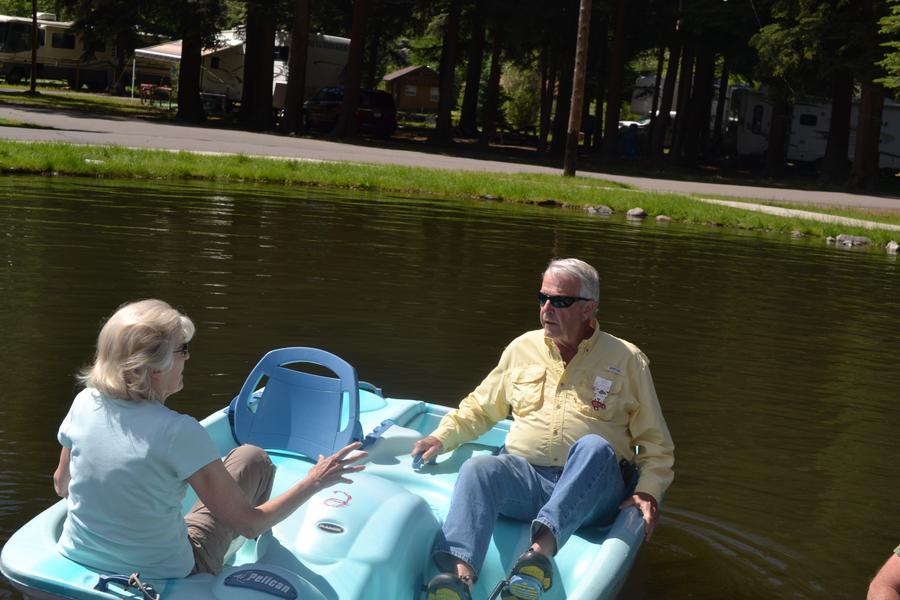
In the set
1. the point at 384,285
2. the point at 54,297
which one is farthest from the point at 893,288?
the point at 54,297

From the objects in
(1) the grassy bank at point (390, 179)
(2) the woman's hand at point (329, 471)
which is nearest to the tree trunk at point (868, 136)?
(1) the grassy bank at point (390, 179)

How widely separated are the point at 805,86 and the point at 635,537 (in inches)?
1235

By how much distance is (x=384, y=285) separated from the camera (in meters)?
12.9

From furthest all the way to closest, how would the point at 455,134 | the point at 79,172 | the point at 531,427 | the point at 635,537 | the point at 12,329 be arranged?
1. the point at 455,134
2. the point at 79,172
3. the point at 12,329
4. the point at 531,427
5. the point at 635,537

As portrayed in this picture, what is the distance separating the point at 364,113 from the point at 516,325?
93.4 feet

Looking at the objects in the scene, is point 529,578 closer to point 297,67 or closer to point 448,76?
point 297,67

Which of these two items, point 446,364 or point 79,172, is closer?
point 446,364

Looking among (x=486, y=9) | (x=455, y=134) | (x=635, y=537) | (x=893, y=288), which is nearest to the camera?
(x=635, y=537)

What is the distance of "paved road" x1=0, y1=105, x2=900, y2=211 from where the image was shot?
25891 mm

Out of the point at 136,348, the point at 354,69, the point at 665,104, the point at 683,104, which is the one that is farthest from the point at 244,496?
the point at 683,104

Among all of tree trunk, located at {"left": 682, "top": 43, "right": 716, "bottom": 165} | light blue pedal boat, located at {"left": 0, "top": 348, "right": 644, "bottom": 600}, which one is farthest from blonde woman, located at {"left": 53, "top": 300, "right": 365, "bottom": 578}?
tree trunk, located at {"left": 682, "top": 43, "right": 716, "bottom": 165}

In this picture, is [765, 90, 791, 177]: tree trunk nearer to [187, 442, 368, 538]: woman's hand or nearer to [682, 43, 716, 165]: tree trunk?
[682, 43, 716, 165]: tree trunk

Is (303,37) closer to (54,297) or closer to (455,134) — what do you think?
(455,134)

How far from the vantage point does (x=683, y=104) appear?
4044 centimetres
